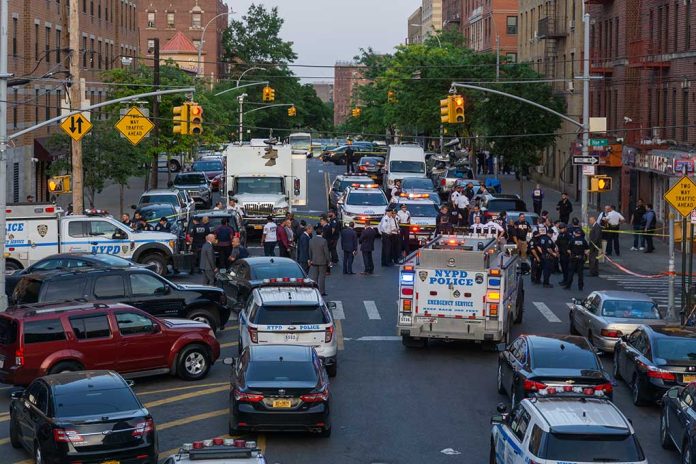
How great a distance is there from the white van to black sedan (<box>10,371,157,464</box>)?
1855 inches

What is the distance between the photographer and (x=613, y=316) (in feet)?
84.4

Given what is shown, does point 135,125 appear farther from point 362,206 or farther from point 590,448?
point 590,448

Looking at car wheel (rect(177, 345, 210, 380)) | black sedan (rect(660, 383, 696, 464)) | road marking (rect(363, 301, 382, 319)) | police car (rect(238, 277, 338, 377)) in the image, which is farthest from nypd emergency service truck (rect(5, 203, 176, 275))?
black sedan (rect(660, 383, 696, 464))

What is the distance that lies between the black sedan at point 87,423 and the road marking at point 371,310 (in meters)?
13.8

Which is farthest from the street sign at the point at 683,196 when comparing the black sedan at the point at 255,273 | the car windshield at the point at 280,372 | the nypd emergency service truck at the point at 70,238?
the nypd emergency service truck at the point at 70,238

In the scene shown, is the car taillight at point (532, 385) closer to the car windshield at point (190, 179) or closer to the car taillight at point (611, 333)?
the car taillight at point (611, 333)

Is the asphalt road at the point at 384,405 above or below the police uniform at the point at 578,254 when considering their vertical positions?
below

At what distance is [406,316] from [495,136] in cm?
3997

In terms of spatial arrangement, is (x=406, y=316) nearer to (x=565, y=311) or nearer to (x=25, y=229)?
(x=565, y=311)

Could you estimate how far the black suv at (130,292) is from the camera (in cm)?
2594

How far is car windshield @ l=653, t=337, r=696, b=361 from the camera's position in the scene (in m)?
20.8

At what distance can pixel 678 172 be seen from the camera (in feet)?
145

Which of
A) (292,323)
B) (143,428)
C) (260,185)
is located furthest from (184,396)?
(260,185)

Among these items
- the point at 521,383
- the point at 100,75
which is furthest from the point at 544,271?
the point at 100,75
